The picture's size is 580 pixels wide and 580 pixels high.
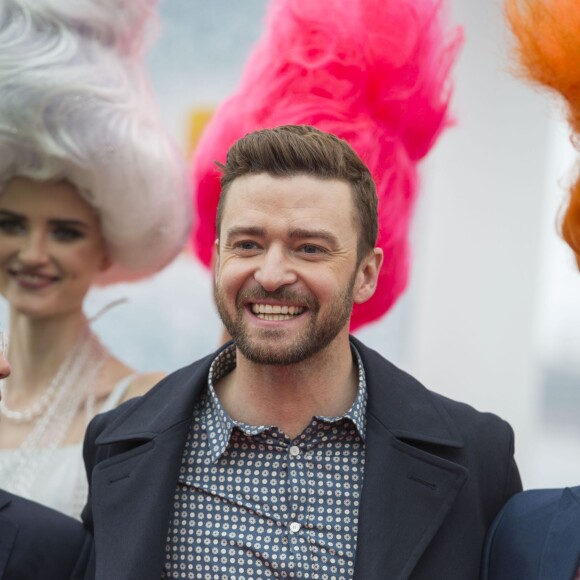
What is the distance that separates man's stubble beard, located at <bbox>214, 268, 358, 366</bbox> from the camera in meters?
2.04

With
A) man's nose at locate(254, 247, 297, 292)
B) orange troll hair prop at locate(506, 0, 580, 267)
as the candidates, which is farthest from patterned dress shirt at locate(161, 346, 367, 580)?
orange troll hair prop at locate(506, 0, 580, 267)

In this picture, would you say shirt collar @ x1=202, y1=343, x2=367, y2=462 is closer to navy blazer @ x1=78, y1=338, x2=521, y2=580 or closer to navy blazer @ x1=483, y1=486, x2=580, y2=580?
navy blazer @ x1=78, y1=338, x2=521, y2=580

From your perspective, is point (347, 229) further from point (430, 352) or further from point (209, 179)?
point (430, 352)

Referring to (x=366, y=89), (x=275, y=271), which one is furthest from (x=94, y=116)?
(x=275, y=271)

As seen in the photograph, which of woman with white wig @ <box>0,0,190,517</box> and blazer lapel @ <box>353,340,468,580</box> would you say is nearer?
blazer lapel @ <box>353,340,468,580</box>

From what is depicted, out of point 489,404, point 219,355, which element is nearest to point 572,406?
point 489,404

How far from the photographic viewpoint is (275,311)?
2.05 m

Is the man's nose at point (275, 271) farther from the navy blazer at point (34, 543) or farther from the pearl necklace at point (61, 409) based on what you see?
the pearl necklace at point (61, 409)

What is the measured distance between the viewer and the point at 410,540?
78.7 inches

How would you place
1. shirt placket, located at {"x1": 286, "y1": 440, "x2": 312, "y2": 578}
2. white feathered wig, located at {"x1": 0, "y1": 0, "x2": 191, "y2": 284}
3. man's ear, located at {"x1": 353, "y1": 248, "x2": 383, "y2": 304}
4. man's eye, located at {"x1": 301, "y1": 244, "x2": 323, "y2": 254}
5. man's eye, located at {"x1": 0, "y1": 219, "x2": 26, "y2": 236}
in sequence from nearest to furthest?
shirt placket, located at {"x1": 286, "y1": 440, "x2": 312, "y2": 578} < man's eye, located at {"x1": 301, "y1": 244, "x2": 323, "y2": 254} < man's ear, located at {"x1": 353, "y1": 248, "x2": 383, "y2": 304} < white feathered wig, located at {"x1": 0, "y1": 0, "x2": 191, "y2": 284} < man's eye, located at {"x1": 0, "y1": 219, "x2": 26, "y2": 236}

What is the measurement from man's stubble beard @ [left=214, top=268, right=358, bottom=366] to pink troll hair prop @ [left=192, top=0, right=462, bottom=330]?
2.23 ft

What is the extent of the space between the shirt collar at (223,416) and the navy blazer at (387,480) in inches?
0.7

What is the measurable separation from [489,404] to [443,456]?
5.14 ft

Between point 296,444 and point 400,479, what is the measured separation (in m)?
0.21
